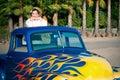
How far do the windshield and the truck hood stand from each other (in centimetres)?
39

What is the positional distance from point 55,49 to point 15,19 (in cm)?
3603

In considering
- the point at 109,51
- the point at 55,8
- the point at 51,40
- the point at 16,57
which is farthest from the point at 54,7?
the point at 51,40

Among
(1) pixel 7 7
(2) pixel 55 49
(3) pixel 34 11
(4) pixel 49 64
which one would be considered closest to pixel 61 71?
(4) pixel 49 64

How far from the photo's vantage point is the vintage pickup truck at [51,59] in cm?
680

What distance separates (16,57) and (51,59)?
123 cm

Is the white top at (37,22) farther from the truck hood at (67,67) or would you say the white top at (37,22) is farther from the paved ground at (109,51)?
the paved ground at (109,51)

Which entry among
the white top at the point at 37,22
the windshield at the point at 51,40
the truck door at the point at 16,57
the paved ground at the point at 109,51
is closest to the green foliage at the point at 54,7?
the paved ground at the point at 109,51

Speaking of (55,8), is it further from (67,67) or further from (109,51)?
(67,67)

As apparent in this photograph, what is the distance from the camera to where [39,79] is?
255 inches

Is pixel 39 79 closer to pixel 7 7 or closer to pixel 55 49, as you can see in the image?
pixel 55 49

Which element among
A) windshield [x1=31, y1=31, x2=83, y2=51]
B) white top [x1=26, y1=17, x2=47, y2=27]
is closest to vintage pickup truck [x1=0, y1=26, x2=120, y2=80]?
windshield [x1=31, y1=31, x2=83, y2=51]

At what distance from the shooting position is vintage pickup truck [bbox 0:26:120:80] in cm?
680

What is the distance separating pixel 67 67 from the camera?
22.7 ft

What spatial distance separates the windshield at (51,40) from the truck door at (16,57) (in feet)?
0.78
